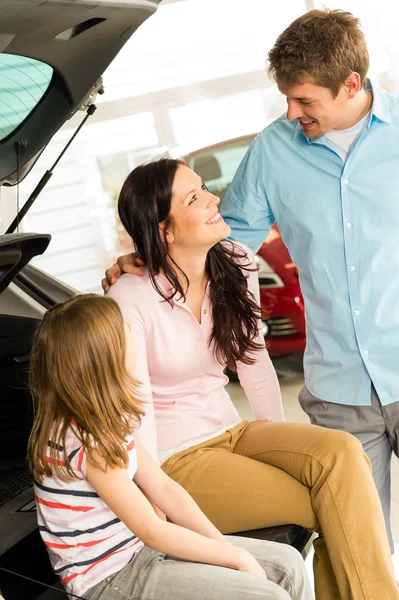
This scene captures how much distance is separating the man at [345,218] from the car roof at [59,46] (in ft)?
1.37

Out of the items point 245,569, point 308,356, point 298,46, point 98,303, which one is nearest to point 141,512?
point 245,569

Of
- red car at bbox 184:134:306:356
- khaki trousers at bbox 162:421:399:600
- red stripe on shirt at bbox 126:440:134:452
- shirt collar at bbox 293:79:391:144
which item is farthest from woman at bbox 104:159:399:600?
red car at bbox 184:134:306:356

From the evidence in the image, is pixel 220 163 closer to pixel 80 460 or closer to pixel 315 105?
pixel 315 105

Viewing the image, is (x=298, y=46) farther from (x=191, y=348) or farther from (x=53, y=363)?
(x=53, y=363)

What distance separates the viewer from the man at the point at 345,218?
181cm

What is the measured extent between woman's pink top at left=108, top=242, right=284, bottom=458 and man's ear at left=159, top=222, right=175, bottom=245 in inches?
3.4

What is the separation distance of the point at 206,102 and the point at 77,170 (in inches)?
47.9

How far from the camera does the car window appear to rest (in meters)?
4.81

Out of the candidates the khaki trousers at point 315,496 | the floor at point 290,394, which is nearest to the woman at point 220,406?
the khaki trousers at point 315,496

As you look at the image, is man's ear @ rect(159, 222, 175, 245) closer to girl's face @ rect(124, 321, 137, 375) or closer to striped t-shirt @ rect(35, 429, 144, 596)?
girl's face @ rect(124, 321, 137, 375)

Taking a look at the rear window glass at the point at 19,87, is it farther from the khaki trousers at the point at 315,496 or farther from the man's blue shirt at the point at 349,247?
the khaki trousers at the point at 315,496

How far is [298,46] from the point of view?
1.79 m

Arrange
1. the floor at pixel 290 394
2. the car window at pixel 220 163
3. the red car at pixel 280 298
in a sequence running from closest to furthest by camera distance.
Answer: the floor at pixel 290 394, the red car at pixel 280 298, the car window at pixel 220 163

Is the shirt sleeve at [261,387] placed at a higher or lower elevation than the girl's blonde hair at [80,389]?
lower
